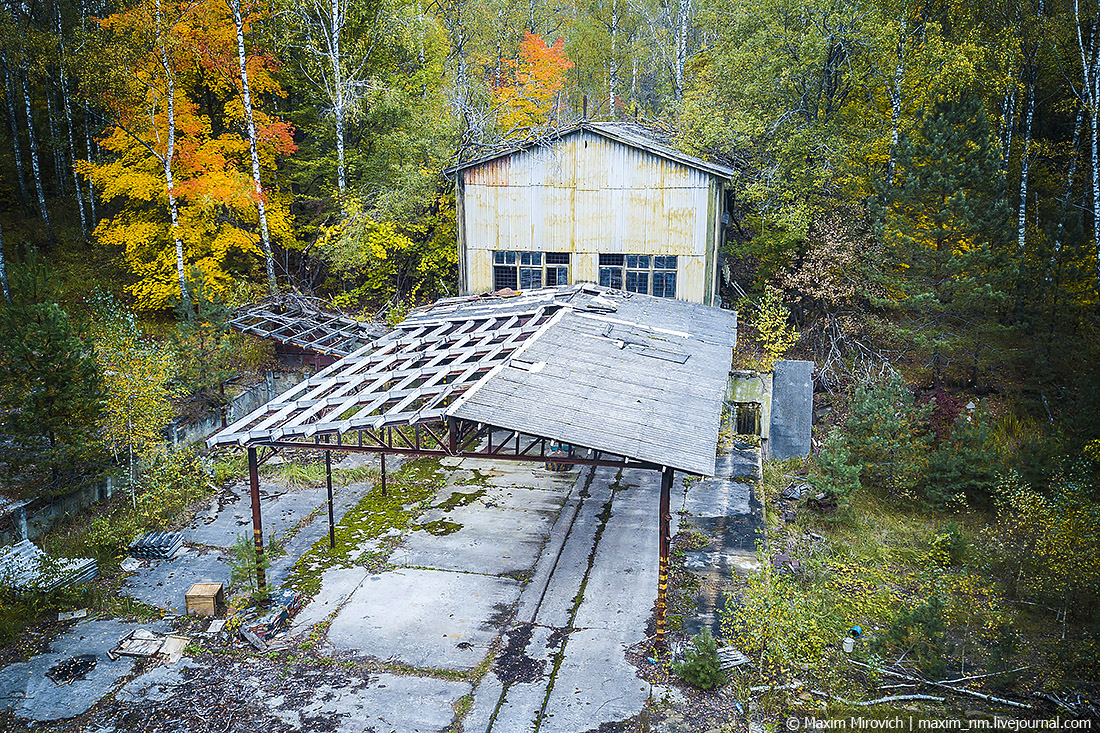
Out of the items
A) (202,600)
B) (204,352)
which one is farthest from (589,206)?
(202,600)

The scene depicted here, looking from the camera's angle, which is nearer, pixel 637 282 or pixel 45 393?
pixel 45 393

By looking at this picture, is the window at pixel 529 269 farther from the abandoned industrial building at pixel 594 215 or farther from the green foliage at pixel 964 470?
the green foliage at pixel 964 470

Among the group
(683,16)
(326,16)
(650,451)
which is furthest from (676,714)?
(683,16)

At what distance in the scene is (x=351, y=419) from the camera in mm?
11477

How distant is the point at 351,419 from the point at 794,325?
59.8 ft

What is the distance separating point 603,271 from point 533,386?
426 inches

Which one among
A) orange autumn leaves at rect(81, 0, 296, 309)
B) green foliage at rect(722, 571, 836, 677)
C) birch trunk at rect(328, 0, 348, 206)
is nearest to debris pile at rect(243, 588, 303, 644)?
green foliage at rect(722, 571, 836, 677)

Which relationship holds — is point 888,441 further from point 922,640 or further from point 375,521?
point 375,521

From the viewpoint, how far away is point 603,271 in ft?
74.1

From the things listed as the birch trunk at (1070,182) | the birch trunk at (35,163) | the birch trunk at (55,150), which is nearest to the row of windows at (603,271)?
the birch trunk at (1070,182)

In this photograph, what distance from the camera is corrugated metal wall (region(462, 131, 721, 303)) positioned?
844 inches

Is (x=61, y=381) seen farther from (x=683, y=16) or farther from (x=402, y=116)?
(x=683, y=16)

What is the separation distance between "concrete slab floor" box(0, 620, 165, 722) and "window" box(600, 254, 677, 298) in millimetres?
15553

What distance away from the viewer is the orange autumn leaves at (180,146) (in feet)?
73.9
